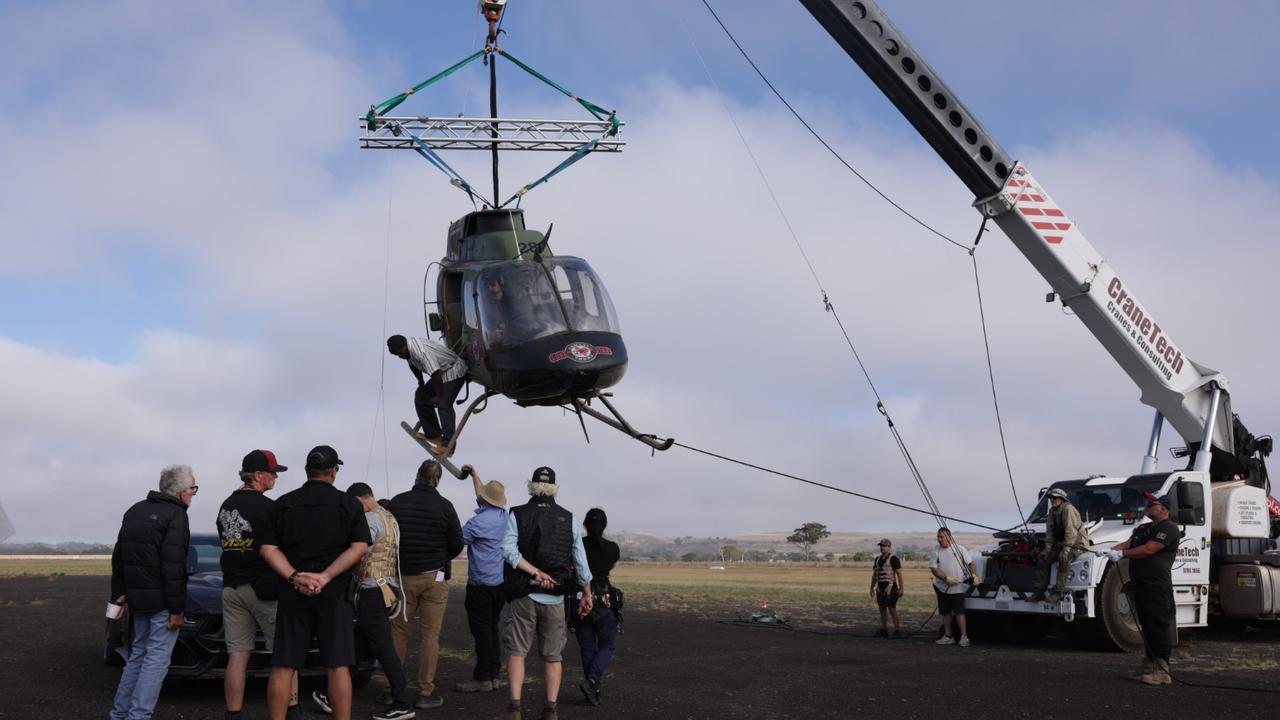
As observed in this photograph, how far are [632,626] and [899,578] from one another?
4076 millimetres

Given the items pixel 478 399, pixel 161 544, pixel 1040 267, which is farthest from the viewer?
pixel 1040 267

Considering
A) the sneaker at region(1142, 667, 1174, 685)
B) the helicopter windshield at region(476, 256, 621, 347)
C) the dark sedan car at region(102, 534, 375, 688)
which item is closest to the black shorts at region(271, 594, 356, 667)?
the dark sedan car at region(102, 534, 375, 688)

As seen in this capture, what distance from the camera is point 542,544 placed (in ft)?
29.2

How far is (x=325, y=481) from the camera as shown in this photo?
24.7 feet

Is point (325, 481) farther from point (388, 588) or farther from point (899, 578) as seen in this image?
point (899, 578)

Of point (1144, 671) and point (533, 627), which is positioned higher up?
point (533, 627)

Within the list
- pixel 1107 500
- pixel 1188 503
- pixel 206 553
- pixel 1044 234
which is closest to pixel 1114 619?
pixel 1188 503

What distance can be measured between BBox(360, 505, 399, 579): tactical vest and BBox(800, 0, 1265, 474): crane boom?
8580mm

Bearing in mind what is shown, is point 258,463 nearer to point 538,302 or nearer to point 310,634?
point 310,634

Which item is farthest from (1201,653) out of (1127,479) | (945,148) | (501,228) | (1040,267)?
(501,228)

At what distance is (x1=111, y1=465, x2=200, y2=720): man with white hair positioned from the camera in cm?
798

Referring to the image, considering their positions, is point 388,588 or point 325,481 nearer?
point 325,481

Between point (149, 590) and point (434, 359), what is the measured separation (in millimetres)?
5807

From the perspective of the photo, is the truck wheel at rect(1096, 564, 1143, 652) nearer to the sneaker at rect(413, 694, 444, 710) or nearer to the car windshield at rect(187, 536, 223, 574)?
the sneaker at rect(413, 694, 444, 710)
